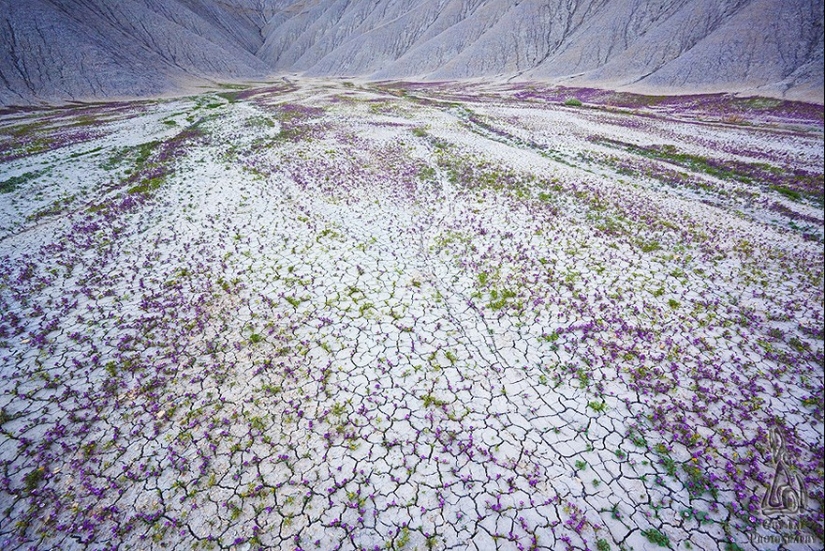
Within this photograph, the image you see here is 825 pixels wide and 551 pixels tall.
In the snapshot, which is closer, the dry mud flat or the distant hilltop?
the dry mud flat

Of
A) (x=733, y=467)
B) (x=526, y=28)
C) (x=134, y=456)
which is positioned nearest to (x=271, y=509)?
(x=134, y=456)

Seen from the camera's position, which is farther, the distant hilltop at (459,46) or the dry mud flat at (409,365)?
the distant hilltop at (459,46)

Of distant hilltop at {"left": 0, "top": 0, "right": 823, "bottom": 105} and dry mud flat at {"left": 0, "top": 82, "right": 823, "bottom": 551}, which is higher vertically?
distant hilltop at {"left": 0, "top": 0, "right": 823, "bottom": 105}

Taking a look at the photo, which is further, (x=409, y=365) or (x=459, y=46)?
(x=459, y=46)

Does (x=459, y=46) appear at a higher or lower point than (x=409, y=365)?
higher
